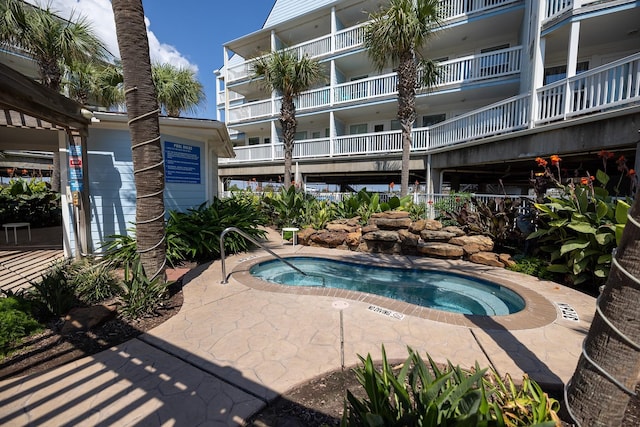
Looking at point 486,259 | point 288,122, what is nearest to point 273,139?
point 288,122

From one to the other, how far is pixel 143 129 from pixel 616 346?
487cm

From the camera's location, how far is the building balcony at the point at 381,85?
1171 cm

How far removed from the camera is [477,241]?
662 cm

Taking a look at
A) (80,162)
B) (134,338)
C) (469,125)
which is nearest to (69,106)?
(80,162)

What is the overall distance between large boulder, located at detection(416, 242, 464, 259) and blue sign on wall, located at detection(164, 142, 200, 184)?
6237 millimetres

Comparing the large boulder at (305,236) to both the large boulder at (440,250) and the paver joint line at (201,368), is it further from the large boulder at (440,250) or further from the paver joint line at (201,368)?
the paver joint line at (201,368)

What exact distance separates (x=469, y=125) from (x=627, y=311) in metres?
10.6

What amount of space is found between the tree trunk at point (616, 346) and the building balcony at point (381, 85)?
13019mm

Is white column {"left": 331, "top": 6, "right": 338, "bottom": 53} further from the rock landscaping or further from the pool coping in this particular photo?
the pool coping

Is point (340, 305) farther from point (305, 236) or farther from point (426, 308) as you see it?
point (305, 236)

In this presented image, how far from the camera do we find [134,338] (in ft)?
10.2

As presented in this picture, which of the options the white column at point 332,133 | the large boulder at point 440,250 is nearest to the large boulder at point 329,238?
the large boulder at point 440,250

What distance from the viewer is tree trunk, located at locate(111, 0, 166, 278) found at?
12.0ft

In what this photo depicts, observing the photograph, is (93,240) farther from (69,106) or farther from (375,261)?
(375,261)
